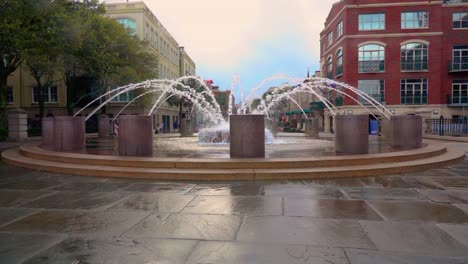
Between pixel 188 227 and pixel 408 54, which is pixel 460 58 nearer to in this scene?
pixel 408 54

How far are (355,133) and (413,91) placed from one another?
119 feet

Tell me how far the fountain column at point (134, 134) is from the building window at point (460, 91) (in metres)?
43.0

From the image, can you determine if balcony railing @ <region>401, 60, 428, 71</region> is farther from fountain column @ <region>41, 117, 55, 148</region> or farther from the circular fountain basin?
fountain column @ <region>41, 117, 55, 148</region>

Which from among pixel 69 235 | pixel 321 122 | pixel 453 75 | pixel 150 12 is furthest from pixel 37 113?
pixel 453 75

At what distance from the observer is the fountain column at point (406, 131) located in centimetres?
1332

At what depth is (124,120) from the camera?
10.3 metres

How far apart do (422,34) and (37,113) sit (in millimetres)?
48286

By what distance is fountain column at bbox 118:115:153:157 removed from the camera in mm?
10344

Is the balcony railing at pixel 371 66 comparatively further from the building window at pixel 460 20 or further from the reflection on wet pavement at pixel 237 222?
the reflection on wet pavement at pixel 237 222

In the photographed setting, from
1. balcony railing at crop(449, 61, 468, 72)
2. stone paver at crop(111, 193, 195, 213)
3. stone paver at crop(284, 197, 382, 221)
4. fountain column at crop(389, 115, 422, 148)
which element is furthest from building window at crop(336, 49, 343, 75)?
stone paver at crop(111, 193, 195, 213)

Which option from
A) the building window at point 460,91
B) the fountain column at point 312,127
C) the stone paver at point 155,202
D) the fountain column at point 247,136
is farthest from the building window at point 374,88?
the stone paver at point 155,202

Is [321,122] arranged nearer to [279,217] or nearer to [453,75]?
[453,75]

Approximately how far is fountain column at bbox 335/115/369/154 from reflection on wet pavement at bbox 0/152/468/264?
272 cm

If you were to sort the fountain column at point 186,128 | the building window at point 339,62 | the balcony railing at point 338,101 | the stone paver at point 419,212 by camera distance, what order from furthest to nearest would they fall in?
the building window at point 339,62, the balcony railing at point 338,101, the fountain column at point 186,128, the stone paver at point 419,212
